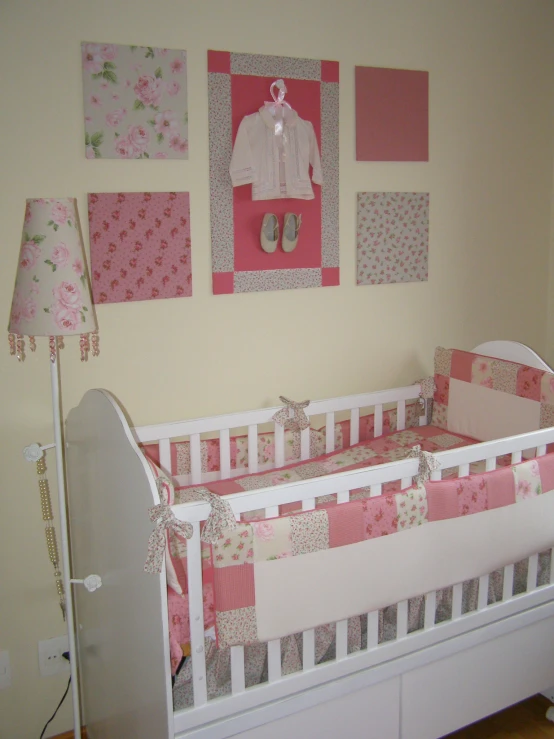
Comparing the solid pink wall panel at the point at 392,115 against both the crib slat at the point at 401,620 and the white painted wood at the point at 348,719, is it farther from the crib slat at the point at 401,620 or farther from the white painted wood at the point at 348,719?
the white painted wood at the point at 348,719

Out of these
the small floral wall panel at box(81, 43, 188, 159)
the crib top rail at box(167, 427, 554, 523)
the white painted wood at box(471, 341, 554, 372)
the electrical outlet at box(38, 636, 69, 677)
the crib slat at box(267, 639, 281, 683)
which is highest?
the small floral wall panel at box(81, 43, 188, 159)

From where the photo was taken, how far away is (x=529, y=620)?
6.51ft

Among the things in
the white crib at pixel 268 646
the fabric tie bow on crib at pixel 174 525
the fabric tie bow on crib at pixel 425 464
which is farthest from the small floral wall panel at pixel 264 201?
the fabric tie bow on crib at pixel 174 525

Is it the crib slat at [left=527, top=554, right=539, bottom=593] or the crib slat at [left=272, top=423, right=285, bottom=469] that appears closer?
the crib slat at [left=527, top=554, right=539, bottom=593]

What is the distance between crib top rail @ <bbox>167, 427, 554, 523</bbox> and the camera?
4.88 feet

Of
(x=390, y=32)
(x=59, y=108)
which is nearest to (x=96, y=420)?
(x=59, y=108)

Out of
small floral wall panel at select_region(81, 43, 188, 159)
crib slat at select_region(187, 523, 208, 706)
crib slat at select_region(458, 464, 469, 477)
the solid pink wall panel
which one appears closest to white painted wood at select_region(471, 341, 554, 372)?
crib slat at select_region(458, 464, 469, 477)

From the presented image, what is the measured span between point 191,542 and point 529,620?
3.42 feet

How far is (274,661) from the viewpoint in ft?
5.35

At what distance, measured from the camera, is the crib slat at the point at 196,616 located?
1497mm

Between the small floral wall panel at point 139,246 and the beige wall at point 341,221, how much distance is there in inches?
1.4

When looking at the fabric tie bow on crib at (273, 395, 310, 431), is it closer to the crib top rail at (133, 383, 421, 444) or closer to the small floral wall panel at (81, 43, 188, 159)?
the crib top rail at (133, 383, 421, 444)

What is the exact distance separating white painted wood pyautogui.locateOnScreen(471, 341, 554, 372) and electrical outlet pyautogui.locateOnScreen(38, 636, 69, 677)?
5.33 feet

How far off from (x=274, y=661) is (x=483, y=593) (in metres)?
0.61
